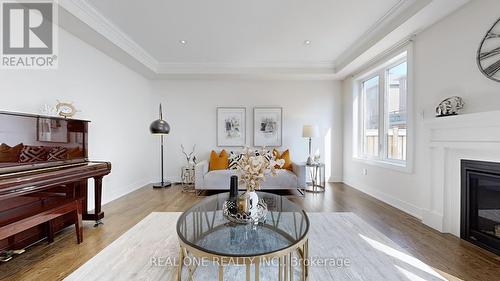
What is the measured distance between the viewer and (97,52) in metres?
3.49

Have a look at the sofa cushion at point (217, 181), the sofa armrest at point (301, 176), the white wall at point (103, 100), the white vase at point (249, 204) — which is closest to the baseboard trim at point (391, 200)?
the sofa armrest at point (301, 176)

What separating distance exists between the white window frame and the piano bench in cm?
429

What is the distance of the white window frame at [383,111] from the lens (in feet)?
10.1

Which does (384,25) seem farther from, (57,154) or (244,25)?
(57,154)

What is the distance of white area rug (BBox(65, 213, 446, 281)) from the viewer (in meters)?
1.72

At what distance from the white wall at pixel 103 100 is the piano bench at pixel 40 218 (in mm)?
1199

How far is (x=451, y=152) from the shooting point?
2471mm

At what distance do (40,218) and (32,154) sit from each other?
64 cm

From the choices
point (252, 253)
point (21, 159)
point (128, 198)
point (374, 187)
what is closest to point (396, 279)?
point (252, 253)

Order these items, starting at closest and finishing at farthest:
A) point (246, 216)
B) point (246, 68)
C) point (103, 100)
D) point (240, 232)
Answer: point (240, 232) < point (246, 216) < point (103, 100) < point (246, 68)

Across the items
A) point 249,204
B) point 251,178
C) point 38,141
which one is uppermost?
point 38,141

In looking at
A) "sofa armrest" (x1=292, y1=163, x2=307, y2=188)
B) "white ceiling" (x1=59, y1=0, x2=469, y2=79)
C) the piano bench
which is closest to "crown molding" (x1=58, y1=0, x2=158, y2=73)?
"white ceiling" (x1=59, y1=0, x2=469, y2=79)

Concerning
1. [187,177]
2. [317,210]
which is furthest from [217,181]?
[317,210]

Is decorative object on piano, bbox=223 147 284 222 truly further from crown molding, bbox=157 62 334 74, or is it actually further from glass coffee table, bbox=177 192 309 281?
crown molding, bbox=157 62 334 74
